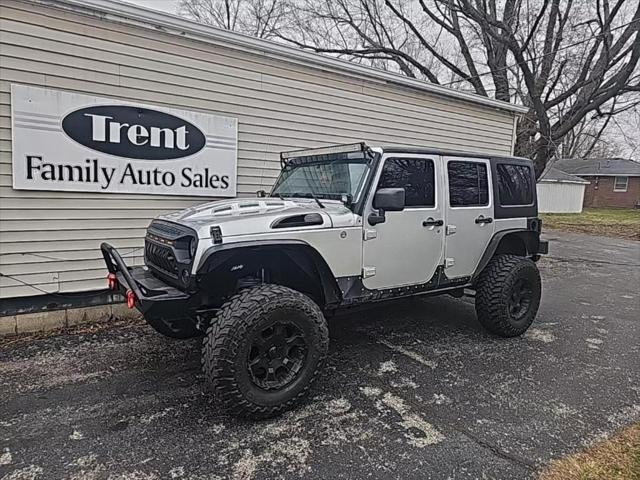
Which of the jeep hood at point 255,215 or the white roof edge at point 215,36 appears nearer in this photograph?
the jeep hood at point 255,215

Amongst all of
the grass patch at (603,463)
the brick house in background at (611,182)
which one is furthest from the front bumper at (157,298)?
the brick house in background at (611,182)

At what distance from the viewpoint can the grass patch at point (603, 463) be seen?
2328 mm

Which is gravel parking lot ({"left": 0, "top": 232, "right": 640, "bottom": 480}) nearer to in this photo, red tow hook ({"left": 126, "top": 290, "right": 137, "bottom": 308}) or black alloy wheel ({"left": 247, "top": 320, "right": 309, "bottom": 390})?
black alloy wheel ({"left": 247, "top": 320, "right": 309, "bottom": 390})

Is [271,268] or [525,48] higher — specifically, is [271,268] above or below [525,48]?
below

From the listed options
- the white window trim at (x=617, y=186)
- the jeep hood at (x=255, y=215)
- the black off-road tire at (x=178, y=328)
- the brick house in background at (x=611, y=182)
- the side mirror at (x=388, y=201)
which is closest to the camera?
the jeep hood at (x=255, y=215)

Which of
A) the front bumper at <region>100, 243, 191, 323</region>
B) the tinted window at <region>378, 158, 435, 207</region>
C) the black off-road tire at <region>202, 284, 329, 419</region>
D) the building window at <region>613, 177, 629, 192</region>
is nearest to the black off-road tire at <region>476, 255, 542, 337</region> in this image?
the tinted window at <region>378, 158, 435, 207</region>

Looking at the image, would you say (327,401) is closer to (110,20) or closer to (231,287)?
(231,287)

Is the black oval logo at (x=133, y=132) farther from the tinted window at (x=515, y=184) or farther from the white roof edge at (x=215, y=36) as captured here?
the tinted window at (x=515, y=184)

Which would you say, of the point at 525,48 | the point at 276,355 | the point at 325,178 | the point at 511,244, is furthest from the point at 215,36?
the point at 525,48

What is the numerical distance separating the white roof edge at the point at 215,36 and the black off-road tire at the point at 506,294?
3.45 metres

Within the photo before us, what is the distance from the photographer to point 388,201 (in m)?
3.32

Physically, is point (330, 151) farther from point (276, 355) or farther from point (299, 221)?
point (276, 355)

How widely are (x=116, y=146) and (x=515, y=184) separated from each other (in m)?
4.38

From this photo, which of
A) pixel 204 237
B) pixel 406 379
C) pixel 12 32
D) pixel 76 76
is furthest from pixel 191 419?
pixel 12 32
